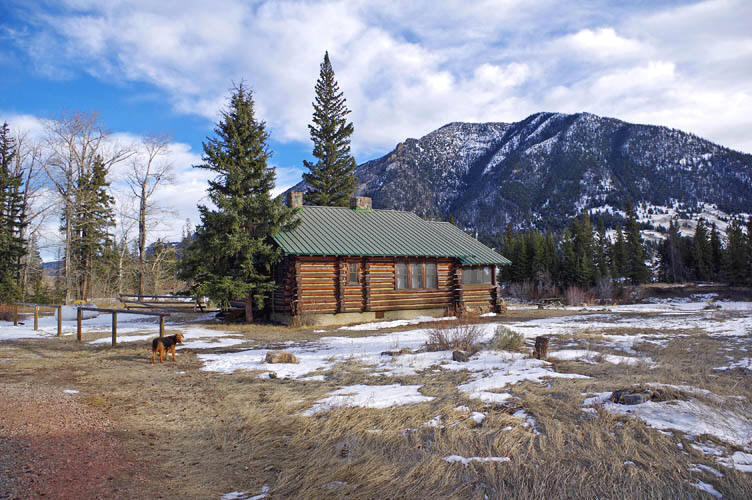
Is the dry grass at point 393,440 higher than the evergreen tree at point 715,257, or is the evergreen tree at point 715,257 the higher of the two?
the evergreen tree at point 715,257

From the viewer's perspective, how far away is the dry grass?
11.8 feet

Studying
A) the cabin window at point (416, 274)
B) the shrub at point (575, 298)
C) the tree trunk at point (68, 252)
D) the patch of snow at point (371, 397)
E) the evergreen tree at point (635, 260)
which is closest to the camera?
the patch of snow at point (371, 397)

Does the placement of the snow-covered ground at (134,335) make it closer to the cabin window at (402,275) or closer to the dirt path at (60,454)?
the dirt path at (60,454)

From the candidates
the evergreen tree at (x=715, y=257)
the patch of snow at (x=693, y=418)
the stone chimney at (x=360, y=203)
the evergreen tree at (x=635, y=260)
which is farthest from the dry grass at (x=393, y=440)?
the evergreen tree at (x=715, y=257)

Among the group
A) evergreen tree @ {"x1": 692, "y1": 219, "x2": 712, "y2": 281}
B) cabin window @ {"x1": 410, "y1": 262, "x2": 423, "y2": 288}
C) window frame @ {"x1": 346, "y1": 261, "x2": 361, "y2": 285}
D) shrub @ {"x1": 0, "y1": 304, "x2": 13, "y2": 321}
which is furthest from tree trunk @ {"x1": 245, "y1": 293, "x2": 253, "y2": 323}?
evergreen tree @ {"x1": 692, "y1": 219, "x2": 712, "y2": 281}

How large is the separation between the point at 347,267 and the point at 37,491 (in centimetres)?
1607

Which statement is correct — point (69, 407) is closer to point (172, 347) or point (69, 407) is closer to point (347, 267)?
point (172, 347)

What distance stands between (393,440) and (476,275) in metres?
19.5

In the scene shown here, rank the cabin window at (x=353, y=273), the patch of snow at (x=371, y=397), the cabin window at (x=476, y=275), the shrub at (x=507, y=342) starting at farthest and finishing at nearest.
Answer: the cabin window at (x=476, y=275)
the cabin window at (x=353, y=273)
the shrub at (x=507, y=342)
the patch of snow at (x=371, y=397)

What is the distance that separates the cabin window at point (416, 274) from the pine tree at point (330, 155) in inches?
613

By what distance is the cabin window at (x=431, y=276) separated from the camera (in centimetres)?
2173

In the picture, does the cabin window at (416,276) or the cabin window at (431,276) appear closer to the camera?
the cabin window at (416,276)

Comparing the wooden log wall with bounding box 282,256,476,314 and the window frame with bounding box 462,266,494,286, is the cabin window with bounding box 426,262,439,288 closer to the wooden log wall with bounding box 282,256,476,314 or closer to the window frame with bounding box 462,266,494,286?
the wooden log wall with bounding box 282,256,476,314

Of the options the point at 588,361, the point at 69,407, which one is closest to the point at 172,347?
the point at 69,407
